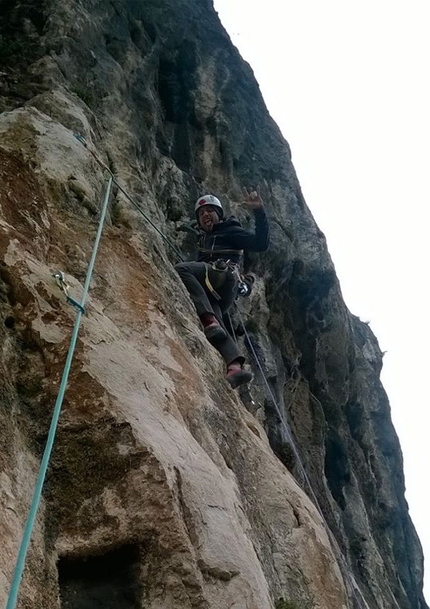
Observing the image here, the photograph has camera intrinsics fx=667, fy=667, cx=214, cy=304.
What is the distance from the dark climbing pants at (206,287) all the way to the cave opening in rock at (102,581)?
437 cm

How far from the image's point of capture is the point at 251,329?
11.7m

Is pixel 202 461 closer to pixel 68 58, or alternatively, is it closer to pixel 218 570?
pixel 218 570

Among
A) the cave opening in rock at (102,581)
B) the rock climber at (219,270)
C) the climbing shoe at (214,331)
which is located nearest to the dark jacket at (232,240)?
the rock climber at (219,270)

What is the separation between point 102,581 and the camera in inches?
152

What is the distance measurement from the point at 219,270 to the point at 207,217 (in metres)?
1.71

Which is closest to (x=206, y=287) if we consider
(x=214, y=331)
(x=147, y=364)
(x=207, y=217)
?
(x=214, y=331)

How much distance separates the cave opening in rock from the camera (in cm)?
370

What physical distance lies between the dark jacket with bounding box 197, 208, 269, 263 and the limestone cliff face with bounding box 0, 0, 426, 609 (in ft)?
2.64

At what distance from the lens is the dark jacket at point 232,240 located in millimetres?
9477

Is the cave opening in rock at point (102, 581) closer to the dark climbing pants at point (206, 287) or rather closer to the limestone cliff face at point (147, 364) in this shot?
the limestone cliff face at point (147, 364)

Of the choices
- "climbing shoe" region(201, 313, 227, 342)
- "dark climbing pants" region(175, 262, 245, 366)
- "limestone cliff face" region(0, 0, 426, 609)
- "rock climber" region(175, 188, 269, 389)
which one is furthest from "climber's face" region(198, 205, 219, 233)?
"climbing shoe" region(201, 313, 227, 342)

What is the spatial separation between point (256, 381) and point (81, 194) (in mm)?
5019

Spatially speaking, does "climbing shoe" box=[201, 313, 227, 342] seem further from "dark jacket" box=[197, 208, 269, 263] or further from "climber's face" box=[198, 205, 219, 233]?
"climber's face" box=[198, 205, 219, 233]

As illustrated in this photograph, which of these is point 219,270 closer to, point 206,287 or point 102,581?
point 206,287
